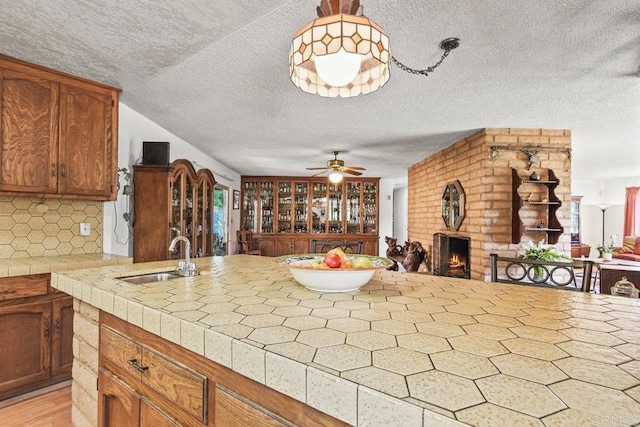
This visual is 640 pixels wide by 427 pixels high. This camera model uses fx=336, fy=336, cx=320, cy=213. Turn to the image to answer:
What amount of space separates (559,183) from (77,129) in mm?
4759

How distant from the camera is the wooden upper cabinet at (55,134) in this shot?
7.61 ft

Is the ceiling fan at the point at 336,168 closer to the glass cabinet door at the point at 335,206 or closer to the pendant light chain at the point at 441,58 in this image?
the glass cabinet door at the point at 335,206

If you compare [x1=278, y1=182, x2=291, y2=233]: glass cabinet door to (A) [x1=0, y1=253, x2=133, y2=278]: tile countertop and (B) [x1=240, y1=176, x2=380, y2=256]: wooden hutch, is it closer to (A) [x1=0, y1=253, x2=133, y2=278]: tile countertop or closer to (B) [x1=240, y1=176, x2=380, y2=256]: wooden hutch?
(B) [x1=240, y1=176, x2=380, y2=256]: wooden hutch

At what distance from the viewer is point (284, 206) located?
8.23 m

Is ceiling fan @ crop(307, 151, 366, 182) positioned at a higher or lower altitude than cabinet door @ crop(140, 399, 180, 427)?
higher

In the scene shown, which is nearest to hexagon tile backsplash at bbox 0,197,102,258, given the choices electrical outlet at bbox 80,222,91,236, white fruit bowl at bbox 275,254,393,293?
electrical outlet at bbox 80,222,91,236

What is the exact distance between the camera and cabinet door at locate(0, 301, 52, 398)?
6.96 ft

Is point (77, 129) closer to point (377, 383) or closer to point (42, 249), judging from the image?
point (42, 249)

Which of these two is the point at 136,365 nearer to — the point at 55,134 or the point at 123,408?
the point at 123,408

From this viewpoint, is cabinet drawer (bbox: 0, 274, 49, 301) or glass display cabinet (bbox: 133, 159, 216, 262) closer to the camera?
cabinet drawer (bbox: 0, 274, 49, 301)

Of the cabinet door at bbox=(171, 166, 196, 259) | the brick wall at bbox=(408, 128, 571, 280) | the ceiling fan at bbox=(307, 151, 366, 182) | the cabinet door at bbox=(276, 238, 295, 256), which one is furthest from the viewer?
the cabinet door at bbox=(276, 238, 295, 256)

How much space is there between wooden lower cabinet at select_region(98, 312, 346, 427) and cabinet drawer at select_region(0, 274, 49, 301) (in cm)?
122


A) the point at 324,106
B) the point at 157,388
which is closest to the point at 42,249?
the point at 157,388

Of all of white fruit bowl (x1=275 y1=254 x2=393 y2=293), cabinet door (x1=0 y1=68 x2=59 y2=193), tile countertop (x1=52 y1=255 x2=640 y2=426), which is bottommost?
tile countertop (x1=52 y1=255 x2=640 y2=426)
